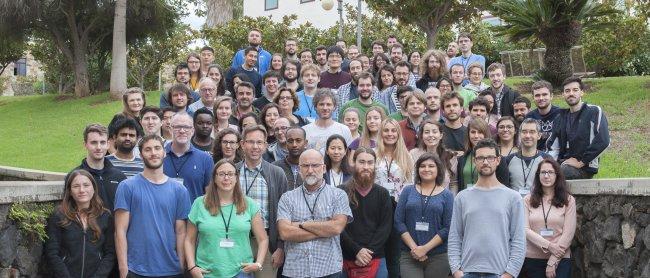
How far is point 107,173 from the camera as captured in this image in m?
7.19

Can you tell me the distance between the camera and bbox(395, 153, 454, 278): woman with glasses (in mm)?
7168

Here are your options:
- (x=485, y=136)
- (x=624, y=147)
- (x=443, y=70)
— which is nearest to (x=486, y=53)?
(x=624, y=147)

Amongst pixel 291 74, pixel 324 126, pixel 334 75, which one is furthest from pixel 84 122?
pixel 324 126

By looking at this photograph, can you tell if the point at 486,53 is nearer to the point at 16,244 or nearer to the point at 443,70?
the point at 443,70

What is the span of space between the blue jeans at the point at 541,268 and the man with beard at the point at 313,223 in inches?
67.7

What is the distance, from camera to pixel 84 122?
2052 centimetres

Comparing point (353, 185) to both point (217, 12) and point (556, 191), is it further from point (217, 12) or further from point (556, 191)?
point (217, 12)

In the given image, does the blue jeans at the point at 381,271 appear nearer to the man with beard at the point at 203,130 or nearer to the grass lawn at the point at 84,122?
the man with beard at the point at 203,130

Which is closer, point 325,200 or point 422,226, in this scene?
point 325,200

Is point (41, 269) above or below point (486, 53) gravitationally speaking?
below

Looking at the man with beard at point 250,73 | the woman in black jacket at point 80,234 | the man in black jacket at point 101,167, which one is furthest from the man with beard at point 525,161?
the man with beard at point 250,73

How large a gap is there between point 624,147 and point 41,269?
9.19 meters

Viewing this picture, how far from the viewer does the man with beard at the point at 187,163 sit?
7.41 m

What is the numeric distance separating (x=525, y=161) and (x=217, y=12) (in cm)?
2931
